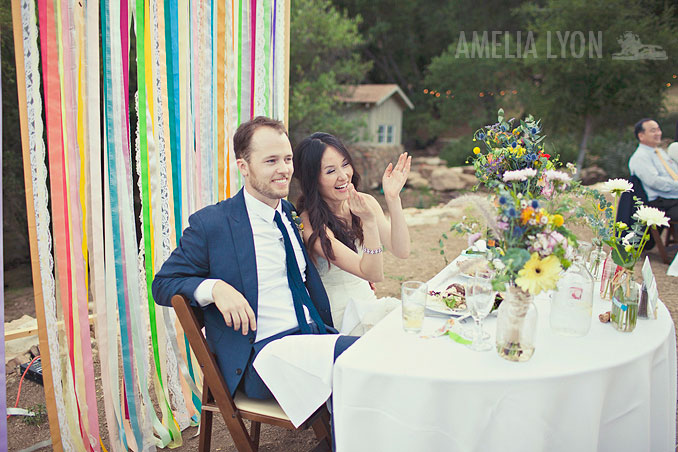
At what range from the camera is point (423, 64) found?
1070 inches

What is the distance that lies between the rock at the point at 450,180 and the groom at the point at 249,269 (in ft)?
45.3

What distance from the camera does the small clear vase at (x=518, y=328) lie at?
5.08ft

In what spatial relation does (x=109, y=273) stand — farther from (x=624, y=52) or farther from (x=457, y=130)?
(x=457, y=130)

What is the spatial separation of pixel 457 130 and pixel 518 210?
23.6 meters

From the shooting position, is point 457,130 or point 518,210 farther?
point 457,130

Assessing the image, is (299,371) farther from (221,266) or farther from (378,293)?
(378,293)

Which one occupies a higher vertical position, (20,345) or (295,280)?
(295,280)

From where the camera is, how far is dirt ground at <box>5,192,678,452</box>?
2758mm

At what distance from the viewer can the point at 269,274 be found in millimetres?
2180

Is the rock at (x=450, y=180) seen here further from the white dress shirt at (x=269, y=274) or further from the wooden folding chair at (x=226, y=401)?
the wooden folding chair at (x=226, y=401)

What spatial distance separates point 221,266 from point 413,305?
798mm

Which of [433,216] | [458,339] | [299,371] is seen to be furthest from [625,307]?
[433,216]

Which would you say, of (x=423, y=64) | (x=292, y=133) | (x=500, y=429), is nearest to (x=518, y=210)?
(x=500, y=429)
